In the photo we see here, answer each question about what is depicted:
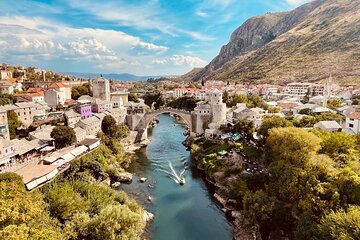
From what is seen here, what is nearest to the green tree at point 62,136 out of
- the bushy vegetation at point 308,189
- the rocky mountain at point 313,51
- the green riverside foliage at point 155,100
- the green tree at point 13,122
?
the green tree at point 13,122

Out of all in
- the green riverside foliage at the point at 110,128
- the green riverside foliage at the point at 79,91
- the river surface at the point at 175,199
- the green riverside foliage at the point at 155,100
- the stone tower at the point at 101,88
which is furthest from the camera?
the green riverside foliage at the point at 155,100

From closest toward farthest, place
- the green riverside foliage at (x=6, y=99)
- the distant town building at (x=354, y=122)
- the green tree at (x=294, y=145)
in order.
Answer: the green tree at (x=294, y=145)
the distant town building at (x=354, y=122)
the green riverside foliage at (x=6, y=99)

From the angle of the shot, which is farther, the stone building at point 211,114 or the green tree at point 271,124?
the stone building at point 211,114

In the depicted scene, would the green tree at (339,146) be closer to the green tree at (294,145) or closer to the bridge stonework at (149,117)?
the green tree at (294,145)

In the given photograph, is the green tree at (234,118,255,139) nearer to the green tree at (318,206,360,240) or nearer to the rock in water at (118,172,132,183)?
the rock in water at (118,172,132,183)

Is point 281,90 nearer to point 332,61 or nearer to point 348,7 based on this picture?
point 332,61

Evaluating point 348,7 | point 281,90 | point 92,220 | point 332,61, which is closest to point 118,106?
point 92,220

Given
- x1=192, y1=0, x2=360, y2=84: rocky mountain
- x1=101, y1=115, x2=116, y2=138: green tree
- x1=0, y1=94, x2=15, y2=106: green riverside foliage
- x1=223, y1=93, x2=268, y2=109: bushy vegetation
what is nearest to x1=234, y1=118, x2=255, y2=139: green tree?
x1=223, y1=93, x2=268, y2=109: bushy vegetation
